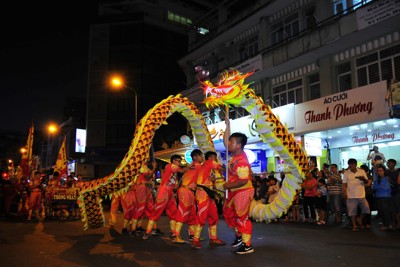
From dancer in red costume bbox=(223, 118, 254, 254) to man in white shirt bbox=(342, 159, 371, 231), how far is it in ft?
13.8

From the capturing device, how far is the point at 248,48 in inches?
840

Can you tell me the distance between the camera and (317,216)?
425 inches

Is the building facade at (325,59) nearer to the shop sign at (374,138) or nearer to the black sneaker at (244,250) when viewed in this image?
the shop sign at (374,138)

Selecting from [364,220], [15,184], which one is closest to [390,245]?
[364,220]

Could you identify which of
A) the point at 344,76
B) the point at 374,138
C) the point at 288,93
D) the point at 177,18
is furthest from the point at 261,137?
the point at 177,18

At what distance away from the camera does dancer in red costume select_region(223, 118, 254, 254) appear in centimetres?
588

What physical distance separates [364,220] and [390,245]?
259 cm

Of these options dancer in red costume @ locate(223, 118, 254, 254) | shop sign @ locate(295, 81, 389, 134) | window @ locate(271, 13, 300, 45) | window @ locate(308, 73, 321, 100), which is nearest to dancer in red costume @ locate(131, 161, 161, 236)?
dancer in red costume @ locate(223, 118, 254, 254)

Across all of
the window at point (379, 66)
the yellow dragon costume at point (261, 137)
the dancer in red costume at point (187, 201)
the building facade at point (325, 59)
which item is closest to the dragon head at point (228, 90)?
the yellow dragon costume at point (261, 137)

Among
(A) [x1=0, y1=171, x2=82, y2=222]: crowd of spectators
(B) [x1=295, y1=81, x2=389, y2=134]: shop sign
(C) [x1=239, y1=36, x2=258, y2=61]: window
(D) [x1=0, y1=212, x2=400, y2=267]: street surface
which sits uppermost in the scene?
(C) [x1=239, y1=36, x2=258, y2=61]: window

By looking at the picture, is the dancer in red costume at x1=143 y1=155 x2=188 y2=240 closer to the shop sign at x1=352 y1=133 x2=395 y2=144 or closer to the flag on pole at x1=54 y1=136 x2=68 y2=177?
the flag on pole at x1=54 y1=136 x2=68 y2=177

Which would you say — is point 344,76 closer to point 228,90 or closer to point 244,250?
point 228,90

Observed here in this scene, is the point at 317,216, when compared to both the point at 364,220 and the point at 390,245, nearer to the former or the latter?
the point at 364,220

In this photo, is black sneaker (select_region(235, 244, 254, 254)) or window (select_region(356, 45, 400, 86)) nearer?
black sneaker (select_region(235, 244, 254, 254))
